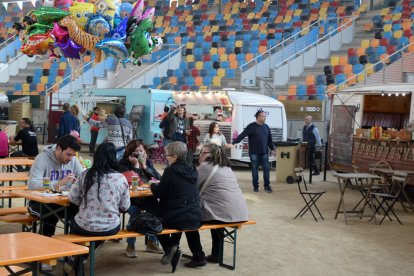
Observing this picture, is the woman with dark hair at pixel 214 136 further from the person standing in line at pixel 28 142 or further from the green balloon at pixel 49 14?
the green balloon at pixel 49 14

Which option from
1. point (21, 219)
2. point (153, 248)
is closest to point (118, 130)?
point (153, 248)

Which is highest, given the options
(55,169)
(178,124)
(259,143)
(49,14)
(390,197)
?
(49,14)

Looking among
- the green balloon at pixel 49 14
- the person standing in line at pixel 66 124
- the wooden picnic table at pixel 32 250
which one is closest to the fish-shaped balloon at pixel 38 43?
the green balloon at pixel 49 14

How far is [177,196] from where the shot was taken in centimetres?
648

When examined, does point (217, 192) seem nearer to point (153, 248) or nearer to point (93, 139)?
point (153, 248)

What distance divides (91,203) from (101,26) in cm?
508

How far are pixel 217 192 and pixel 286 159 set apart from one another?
7787 mm

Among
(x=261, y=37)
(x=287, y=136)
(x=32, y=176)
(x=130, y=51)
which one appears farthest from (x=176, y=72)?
(x=32, y=176)

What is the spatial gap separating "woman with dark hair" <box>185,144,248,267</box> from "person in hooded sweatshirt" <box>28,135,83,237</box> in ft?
4.16

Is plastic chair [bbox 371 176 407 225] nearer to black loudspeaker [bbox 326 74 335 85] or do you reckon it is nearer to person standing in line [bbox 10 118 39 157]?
person standing in line [bbox 10 118 39 157]

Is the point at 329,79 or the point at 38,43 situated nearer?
the point at 38,43

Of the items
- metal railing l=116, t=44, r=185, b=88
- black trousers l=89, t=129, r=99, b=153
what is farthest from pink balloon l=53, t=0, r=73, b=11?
metal railing l=116, t=44, r=185, b=88

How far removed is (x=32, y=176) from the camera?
6.78 metres

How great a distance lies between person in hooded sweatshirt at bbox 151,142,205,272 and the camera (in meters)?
6.48
